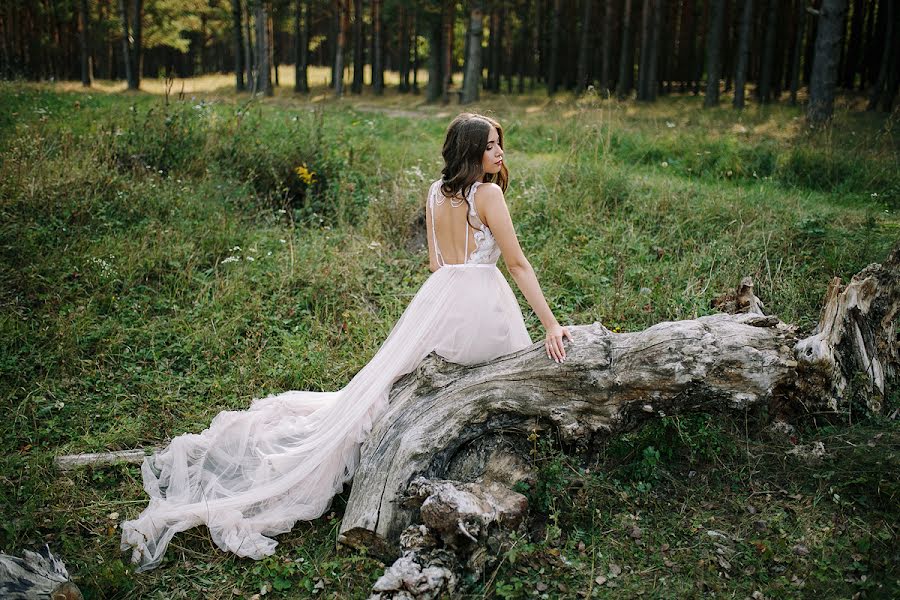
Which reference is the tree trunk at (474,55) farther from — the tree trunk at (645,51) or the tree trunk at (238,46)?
the tree trunk at (238,46)

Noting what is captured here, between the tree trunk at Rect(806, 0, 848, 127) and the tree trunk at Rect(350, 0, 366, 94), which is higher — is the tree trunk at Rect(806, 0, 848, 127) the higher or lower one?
the lower one

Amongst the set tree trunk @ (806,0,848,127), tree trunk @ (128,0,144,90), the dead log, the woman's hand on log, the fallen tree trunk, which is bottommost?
the dead log

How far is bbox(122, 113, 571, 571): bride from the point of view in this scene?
3709mm

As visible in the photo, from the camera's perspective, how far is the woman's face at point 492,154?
12.2 ft

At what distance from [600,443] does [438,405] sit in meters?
1.03

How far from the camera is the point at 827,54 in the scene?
44.5 feet

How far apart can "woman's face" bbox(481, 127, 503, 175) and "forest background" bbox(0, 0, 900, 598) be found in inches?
67.1

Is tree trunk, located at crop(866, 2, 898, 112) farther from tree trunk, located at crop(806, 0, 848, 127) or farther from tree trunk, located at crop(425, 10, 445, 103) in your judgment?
tree trunk, located at crop(425, 10, 445, 103)

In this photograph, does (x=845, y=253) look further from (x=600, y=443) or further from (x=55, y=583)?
(x=55, y=583)

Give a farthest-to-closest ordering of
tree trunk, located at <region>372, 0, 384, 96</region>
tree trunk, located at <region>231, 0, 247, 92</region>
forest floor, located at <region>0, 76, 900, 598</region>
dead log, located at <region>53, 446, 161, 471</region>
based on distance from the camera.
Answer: tree trunk, located at <region>372, 0, 384, 96</region> → tree trunk, located at <region>231, 0, 247, 92</region> → dead log, located at <region>53, 446, 161, 471</region> → forest floor, located at <region>0, 76, 900, 598</region>

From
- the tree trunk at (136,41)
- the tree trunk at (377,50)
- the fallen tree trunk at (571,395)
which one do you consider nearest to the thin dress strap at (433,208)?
the fallen tree trunk at (571,395)

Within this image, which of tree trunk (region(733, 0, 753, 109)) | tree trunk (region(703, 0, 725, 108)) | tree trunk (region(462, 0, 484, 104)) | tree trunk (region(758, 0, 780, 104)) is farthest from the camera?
tree trunk (region(462, 0, 484, 104))

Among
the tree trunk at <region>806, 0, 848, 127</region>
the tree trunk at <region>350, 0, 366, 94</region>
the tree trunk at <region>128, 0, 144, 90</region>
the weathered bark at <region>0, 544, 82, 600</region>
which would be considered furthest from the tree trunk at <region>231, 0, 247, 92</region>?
the weathered bark at <region>0, 544, 82, 600</region>

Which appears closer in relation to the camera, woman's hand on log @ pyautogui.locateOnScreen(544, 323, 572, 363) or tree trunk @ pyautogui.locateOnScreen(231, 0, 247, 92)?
woman's hand on log @ pyautogui.locateOnScreen(544, 323, 572, 363)
